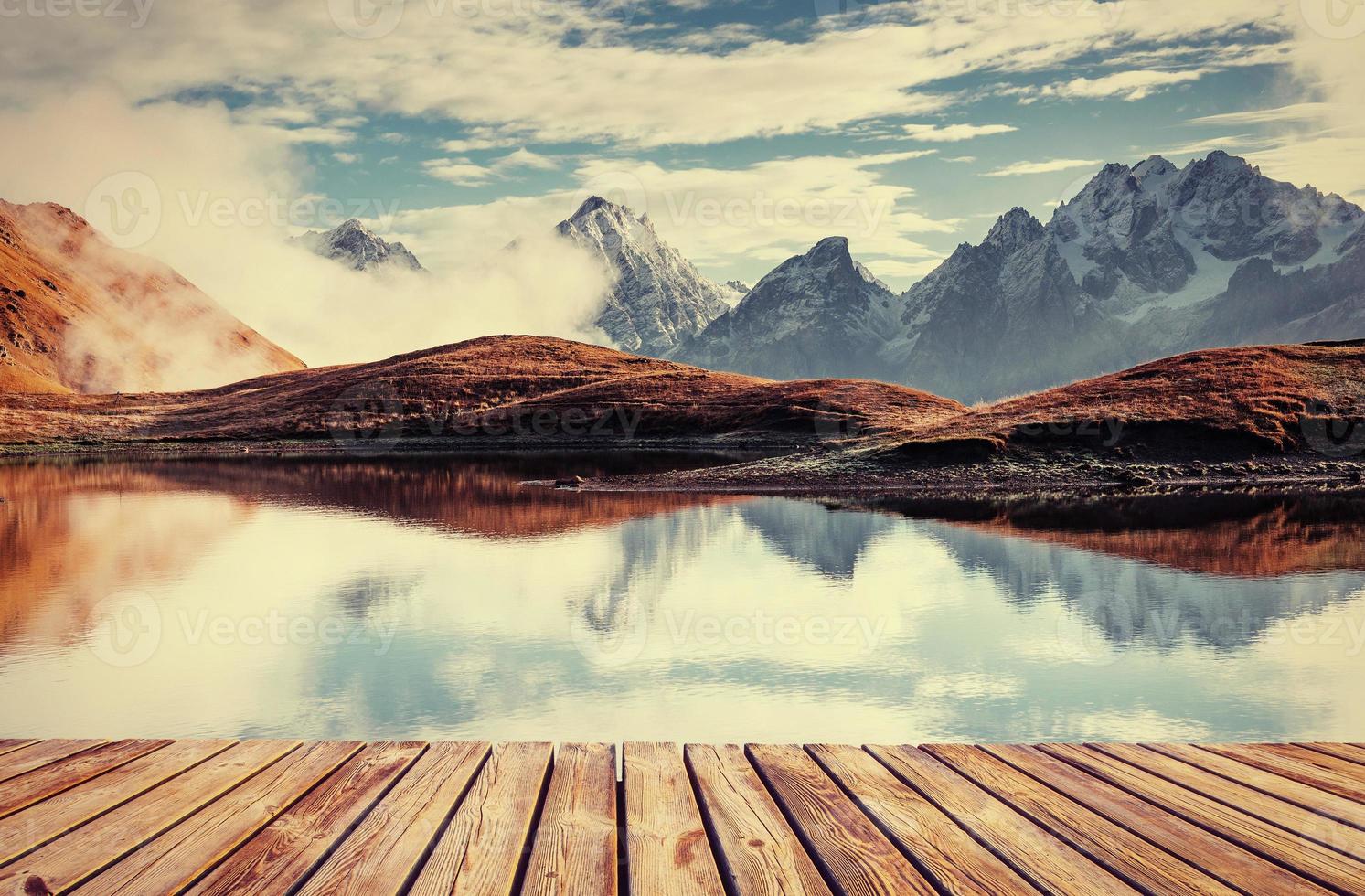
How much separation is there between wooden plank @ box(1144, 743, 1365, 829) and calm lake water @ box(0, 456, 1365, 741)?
537cm

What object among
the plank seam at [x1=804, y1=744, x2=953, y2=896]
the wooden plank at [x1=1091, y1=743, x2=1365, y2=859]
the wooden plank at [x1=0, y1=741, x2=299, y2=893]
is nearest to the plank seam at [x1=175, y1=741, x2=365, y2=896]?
the wooden plank at [x1=0, y1=741, x2=299, y2=893]

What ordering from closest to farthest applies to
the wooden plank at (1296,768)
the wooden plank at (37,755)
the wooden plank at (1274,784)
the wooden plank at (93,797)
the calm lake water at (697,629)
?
1. the wooden plank at (93,797)
2. the wooden plank at (1274,784)
3. the wooden plank at (1296,768)
4. the wooden plank at (37,755)
5. the calm lake water at (697,629)

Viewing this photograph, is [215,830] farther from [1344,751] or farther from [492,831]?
[1344,751]

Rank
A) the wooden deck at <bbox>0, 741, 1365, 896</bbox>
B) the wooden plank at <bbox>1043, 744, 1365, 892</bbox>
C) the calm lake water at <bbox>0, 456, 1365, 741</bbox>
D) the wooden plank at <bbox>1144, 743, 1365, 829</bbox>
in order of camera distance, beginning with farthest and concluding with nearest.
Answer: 1. the calm lake water at <bbox>0, 456, 1365, 741</bbox>
2. the wooden plank at <bbox>1144, 743, 1365, 829</bbox>
3. the wooden plank at <bbox>1043, 744, 1365, 892</bbox>
4. the wooden deck at <bbox>0, 741, 1365, 896</bbox>

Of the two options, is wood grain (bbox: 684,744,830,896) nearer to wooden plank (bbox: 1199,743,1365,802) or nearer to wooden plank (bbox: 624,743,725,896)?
wooden plank (bbox: 624,743,725,896)

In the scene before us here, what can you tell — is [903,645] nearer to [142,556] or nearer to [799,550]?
[799,550]

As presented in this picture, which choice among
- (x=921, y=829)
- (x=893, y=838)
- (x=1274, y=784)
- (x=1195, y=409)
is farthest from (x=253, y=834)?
(x=1195, y=409)

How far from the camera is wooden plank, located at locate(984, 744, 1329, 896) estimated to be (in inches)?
252

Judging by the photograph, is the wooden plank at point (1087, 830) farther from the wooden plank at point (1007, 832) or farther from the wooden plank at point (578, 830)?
the wooden plank at point (578, 830)

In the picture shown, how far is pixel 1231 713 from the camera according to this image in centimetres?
1562

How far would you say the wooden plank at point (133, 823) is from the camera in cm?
644

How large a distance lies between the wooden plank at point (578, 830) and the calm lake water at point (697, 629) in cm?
654

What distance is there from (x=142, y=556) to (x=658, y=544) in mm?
16741

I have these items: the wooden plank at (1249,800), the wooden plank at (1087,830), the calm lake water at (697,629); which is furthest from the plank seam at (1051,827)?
the calm lake water at (697,629)
